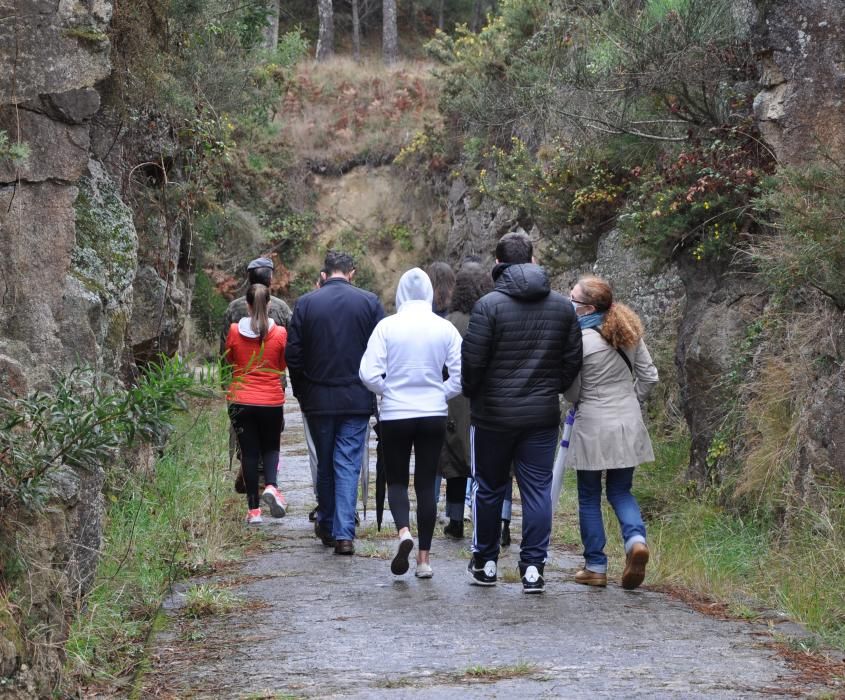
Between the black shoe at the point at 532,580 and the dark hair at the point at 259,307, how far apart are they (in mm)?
3048

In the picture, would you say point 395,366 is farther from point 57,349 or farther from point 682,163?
point 682,163

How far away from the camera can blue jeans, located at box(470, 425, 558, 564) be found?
6.88 m

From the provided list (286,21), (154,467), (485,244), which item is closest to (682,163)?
(154,467)

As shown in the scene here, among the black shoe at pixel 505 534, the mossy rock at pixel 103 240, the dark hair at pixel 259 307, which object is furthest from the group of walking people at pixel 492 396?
the black shoe at pixel 505 534

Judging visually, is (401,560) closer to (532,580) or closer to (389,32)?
(532,580)

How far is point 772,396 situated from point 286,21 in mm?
35581

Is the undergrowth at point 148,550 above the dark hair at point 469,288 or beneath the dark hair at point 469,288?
beneath

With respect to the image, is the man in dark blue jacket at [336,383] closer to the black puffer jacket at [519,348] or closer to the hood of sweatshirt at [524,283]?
the black puffer jacket at [519,348]

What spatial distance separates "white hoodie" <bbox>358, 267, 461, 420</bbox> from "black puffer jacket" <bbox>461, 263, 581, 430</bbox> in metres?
0.42

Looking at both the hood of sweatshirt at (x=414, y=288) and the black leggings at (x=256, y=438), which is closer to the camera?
the hood of sweatshirt at (x=414, y=288)

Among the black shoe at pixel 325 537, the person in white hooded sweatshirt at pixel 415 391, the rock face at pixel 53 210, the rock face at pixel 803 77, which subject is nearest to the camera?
the rock face at pixel 53 210

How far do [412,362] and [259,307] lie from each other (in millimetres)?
1886

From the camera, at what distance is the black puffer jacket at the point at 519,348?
22.4 ft

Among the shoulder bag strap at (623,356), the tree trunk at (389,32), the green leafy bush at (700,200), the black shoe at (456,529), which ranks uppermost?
the tree trunk at (389,32)
